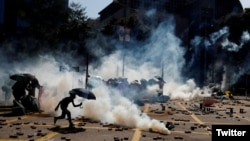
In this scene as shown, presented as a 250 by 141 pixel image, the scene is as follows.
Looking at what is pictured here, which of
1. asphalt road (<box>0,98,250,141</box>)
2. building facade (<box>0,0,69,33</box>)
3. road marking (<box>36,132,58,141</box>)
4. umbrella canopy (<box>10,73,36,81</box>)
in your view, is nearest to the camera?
road marking (<box>36,132,58,141</box>)

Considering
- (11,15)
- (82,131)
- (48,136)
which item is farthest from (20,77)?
(11,15)

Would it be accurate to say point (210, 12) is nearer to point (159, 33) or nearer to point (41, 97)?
point (159, 33)

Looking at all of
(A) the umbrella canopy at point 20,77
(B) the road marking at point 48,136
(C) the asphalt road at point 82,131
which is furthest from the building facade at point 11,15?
(B) the road marking at point 48,136

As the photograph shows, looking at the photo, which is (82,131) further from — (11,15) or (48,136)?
(11,15)

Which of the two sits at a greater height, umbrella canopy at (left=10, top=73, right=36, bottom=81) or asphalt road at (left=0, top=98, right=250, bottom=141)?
umbrella canopy at (left=10, top=73, right=36, bottom=81)

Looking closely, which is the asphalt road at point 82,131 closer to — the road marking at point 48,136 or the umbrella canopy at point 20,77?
the road marking at point 48,136

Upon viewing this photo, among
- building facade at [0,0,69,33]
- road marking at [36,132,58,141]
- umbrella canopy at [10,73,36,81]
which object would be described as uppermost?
building facade at [0,0,69,33]

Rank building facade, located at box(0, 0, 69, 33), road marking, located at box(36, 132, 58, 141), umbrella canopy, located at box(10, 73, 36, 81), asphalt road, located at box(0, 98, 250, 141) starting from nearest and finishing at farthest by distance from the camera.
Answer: road marking, located at box(36, 132, 58, 141), asphalt road, located at box(0, 98, 250, 141), umbrella canopy, located at box(10, 73, 36, 81), building facade, located at box(0, 0, 69, 33)

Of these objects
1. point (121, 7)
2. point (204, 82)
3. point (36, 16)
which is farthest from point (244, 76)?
point (121, 7)

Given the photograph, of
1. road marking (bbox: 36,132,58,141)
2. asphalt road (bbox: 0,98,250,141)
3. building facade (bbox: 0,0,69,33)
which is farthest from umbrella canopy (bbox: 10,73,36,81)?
building facade (bbox: 0,0,69,33)

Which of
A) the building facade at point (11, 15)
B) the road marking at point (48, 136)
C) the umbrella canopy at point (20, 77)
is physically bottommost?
the road marking at point (48, 136)

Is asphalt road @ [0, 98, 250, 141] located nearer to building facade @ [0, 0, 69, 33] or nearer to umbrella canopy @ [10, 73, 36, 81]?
umbrella canopy @ [10, 73, 36, 81]

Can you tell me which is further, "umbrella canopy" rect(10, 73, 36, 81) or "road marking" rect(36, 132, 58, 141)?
"umbrella canopy" rect(10, 73, 36, 81)

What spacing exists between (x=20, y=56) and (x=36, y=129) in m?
23.0
